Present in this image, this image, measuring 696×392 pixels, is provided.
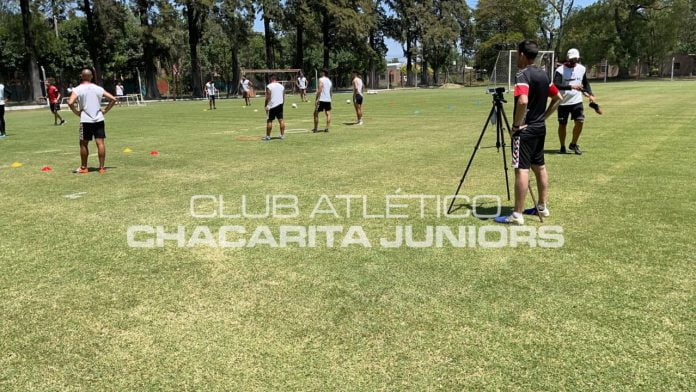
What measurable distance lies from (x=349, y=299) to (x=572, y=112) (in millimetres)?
8155

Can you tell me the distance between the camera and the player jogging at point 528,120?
5488 millimetres

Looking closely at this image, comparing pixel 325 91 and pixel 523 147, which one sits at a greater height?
pixel 325 91

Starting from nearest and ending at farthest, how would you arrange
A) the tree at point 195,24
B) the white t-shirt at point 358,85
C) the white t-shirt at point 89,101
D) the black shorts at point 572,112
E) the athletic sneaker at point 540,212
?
the athletic sneaker at point 540,212 < the white t-shirt at point 89,101 < the black shorts at point 572,112 < the white t-shirt at point 358,85 < the tree at point 195,24

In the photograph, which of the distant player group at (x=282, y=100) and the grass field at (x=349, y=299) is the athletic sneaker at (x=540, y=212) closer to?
the grass field at (x=349, y=299)

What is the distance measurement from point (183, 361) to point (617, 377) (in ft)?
8.41

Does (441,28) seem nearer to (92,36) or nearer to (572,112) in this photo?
(92,36)

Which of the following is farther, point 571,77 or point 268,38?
point 268,38

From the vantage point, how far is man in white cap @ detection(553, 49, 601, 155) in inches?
400

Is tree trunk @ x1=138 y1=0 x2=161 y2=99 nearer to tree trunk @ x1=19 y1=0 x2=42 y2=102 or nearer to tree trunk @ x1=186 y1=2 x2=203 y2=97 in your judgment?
tree trunk @ x1=186 y1=2 x2=203 y2=97

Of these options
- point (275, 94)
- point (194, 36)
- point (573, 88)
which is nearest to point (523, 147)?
point (573, 88)

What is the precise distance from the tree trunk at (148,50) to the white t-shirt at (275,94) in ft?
135

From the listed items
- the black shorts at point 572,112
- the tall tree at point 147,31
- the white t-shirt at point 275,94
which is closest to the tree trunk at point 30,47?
the tall tree at point 147,31

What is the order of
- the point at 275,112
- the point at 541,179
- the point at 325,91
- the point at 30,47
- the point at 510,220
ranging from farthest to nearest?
the point at 30,47 → the point at 325,91 → the point at 275,112 → the point at 541,179 → the point at 510,220

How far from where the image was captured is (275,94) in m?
13.3
